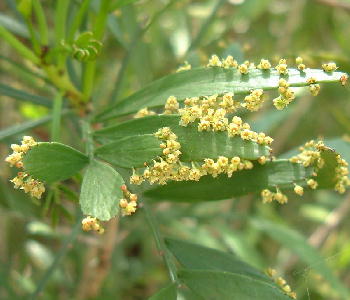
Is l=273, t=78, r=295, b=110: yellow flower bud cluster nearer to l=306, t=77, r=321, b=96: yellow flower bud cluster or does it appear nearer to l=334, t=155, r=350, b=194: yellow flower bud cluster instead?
l=306, t=77, r=321, b=96: yellow flower bud cluster

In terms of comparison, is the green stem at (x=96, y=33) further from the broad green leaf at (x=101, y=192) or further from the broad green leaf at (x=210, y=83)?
the broad green leaf at (x=101, y=192)

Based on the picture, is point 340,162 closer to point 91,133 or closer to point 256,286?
point 256,286

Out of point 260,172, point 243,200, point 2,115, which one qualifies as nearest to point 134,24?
point 260,172

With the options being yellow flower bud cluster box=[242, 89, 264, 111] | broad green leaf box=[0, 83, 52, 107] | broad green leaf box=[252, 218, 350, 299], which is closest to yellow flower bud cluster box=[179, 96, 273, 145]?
yellow flower bud cluster box=[242, 89, 264, 111]

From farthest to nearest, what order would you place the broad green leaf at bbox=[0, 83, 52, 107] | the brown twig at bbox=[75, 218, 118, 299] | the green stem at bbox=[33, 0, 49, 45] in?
the brown twig at bbox=[75, 218, 118, 299], the broad green leaf at bbox=[0, 83, 52, 107], the green stem at bbox=[33, 0, 49, 45]

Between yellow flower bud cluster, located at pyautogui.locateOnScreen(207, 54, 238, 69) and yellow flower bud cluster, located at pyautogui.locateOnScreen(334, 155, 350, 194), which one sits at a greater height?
yellow flower bud cluster, located at pyautogui.locateOnScreen(207, 54, 238, 69)

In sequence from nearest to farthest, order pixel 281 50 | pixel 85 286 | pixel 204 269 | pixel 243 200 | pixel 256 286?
pixel 256 286 → pixel 204 269 → pixel 85 286 → pixel 281 50 → pixel 243 200
